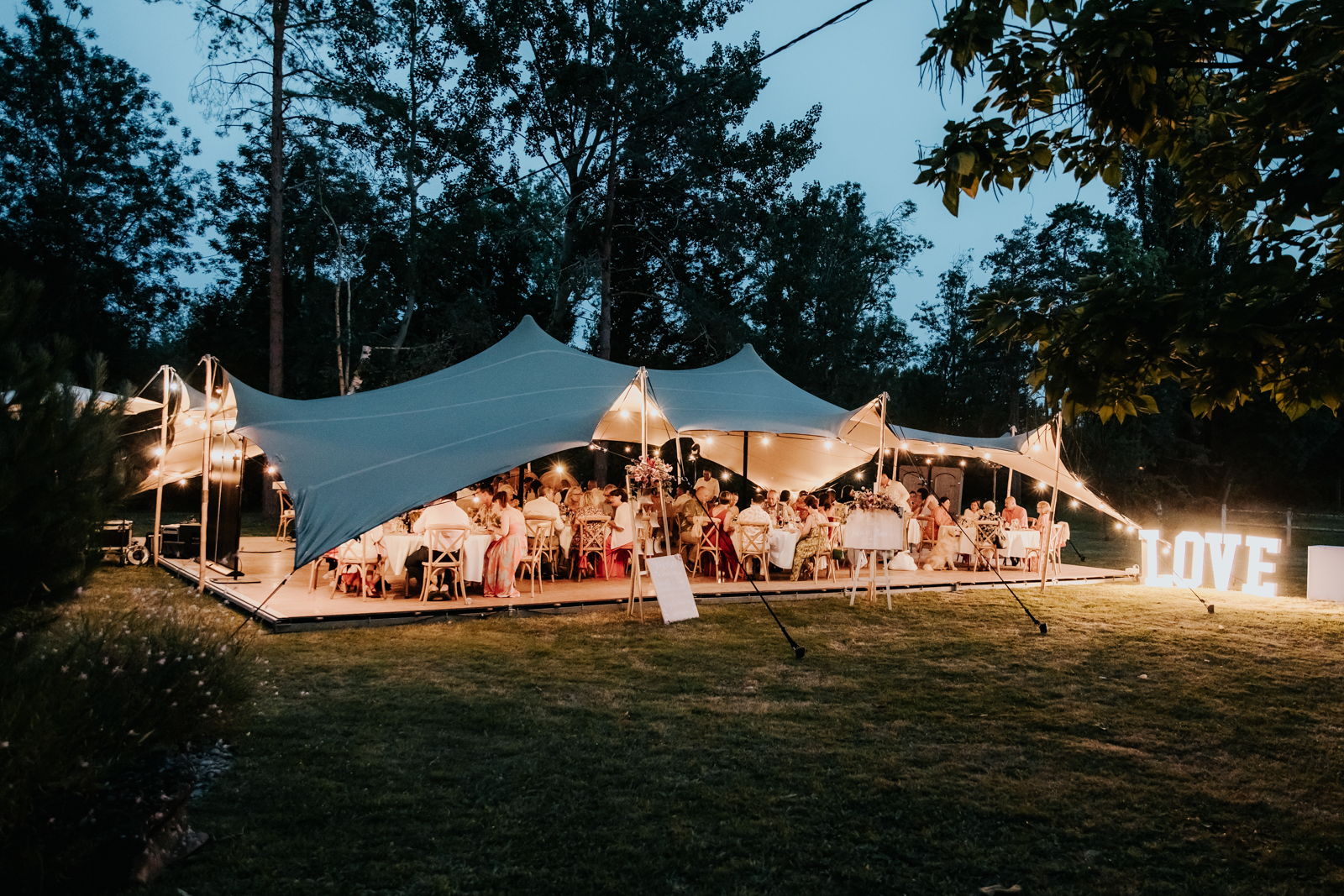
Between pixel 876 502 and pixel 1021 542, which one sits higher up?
pixel 876 502

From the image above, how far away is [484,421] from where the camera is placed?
8.45 m

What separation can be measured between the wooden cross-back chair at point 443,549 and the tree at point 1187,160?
6077mm

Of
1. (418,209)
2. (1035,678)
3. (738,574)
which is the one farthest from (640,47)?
(1035,678)

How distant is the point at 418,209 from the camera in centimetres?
1961

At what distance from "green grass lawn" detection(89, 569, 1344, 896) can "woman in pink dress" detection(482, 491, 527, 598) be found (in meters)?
1.61

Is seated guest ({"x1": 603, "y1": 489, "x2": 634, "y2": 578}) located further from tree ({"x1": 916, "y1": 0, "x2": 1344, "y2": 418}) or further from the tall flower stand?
tree ({"x1": 916, "y1": 0, "x2": 1344, "y2": 418})

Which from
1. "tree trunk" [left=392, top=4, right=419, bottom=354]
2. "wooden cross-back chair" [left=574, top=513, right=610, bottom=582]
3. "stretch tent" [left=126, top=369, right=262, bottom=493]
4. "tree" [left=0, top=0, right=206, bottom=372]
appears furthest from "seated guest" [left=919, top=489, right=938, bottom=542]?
"tree" [left=0, top=0, right=206, bottom=372]

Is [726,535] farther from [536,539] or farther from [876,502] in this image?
[536,539]

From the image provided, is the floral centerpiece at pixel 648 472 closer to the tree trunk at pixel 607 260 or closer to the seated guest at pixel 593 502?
the seated guest at pixel 593 502

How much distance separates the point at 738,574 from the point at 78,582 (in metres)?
8.87

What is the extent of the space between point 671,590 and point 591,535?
294cm

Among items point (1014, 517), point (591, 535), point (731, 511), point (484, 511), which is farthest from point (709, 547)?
point (1014, 517)

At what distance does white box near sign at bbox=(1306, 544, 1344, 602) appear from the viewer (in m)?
10.1

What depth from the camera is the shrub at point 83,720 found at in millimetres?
2357
